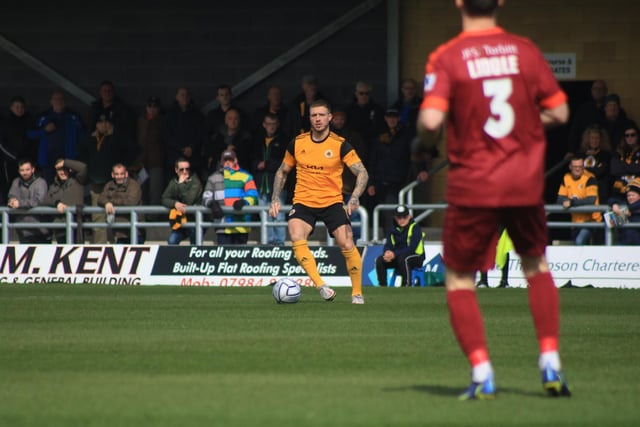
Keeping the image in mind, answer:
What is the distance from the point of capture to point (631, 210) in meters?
19.3

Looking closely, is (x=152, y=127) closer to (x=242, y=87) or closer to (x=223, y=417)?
(x=242, y=87)

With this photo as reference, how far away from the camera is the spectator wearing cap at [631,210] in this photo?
63.0ft

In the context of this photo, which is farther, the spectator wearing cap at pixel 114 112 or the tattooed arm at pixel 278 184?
the spectator wearing cap at pixel 114 112

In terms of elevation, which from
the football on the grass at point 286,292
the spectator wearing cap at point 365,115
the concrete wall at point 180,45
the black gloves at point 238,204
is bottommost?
the football on the grass at point 286,292

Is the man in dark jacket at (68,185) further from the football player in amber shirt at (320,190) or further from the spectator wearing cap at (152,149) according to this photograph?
the football player in amber shirt at (320,190)

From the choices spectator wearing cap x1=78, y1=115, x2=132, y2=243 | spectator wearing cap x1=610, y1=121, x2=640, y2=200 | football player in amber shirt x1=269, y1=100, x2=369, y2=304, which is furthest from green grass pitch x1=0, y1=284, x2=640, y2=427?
spectator wearing cap x1=78, y1=115, x2=132, y2=243

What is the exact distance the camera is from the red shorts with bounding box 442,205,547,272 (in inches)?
276

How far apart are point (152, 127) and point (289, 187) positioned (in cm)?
284

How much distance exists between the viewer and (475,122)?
698cm

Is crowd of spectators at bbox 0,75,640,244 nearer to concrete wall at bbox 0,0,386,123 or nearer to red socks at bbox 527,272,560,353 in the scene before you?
concrete wall at bbox 0,0,386,123

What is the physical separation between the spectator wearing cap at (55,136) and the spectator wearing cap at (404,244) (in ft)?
22.1

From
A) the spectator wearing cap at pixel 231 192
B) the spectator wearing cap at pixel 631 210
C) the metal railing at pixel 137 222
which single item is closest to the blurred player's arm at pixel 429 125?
the spectator wearing cap at pixel 631 210

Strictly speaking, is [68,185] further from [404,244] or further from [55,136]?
[404,244]

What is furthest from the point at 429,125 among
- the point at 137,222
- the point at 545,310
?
the point at 137,222
